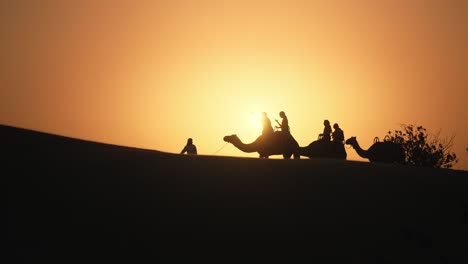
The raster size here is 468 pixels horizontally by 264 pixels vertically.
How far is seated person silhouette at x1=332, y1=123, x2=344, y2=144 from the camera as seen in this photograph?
19.8m

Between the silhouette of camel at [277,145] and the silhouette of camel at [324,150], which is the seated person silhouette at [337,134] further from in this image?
the silhouette of camel at [277,145]

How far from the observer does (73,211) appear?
276 inches

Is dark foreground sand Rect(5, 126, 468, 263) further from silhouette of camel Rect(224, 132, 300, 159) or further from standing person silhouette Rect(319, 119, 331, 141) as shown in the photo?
standing person silhouette Rect(319, 119, 331, 141)

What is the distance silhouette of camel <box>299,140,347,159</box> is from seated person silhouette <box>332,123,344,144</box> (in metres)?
0.18

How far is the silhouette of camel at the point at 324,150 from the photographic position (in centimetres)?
1945

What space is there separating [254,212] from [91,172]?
258 centimetres

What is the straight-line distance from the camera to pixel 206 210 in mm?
7609

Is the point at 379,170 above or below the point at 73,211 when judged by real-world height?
above

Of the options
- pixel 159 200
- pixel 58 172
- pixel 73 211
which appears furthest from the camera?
pixel 58 172

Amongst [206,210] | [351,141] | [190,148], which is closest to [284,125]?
[190,148]

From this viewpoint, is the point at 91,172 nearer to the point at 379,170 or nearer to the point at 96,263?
the point at 96,263

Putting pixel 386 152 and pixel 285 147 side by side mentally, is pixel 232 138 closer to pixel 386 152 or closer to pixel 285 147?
pixel 285 147

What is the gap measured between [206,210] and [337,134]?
12.9m

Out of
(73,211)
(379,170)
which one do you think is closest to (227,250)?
(73,211)
